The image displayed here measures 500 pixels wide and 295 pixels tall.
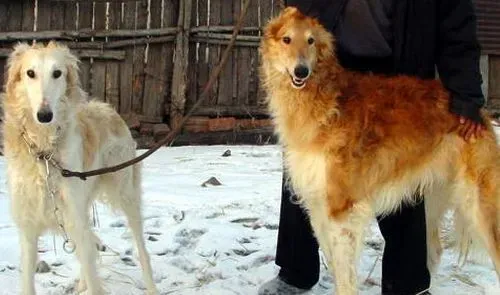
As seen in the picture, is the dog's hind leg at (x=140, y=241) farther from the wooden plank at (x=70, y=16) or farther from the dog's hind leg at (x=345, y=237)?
the wooden plank at (x=70, y=16)

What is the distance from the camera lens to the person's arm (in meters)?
3.93

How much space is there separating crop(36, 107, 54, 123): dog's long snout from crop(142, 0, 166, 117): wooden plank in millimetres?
6172

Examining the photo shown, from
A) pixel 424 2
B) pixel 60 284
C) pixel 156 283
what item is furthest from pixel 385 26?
pixel 60 284

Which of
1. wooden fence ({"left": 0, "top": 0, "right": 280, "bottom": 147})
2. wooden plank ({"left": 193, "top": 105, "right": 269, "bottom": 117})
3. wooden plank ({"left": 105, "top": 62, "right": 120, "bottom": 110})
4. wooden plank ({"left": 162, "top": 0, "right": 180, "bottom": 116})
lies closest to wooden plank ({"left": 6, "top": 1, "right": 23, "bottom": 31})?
wooden fence ({"left": 0, "top": 0, "right": 280, "bottom": 147})

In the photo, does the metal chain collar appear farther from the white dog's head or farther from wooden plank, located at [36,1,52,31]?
wooden plank, located at [36,1,52,31]

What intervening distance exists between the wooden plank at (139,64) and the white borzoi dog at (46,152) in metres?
5.62

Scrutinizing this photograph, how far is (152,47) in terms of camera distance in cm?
975

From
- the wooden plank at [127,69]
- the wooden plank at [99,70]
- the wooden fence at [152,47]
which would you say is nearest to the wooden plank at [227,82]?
the wooden fence at [152,47]

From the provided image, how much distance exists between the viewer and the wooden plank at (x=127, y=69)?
957 cm

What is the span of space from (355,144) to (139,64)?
638 cm

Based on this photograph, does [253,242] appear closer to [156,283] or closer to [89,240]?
[156,283]

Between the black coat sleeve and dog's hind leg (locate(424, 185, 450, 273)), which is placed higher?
the black coat sleeve

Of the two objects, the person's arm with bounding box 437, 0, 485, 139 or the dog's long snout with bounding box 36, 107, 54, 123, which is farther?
the person's arm with bounding box 437, 0, 485, 139

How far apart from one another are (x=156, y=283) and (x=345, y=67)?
1875 mm
